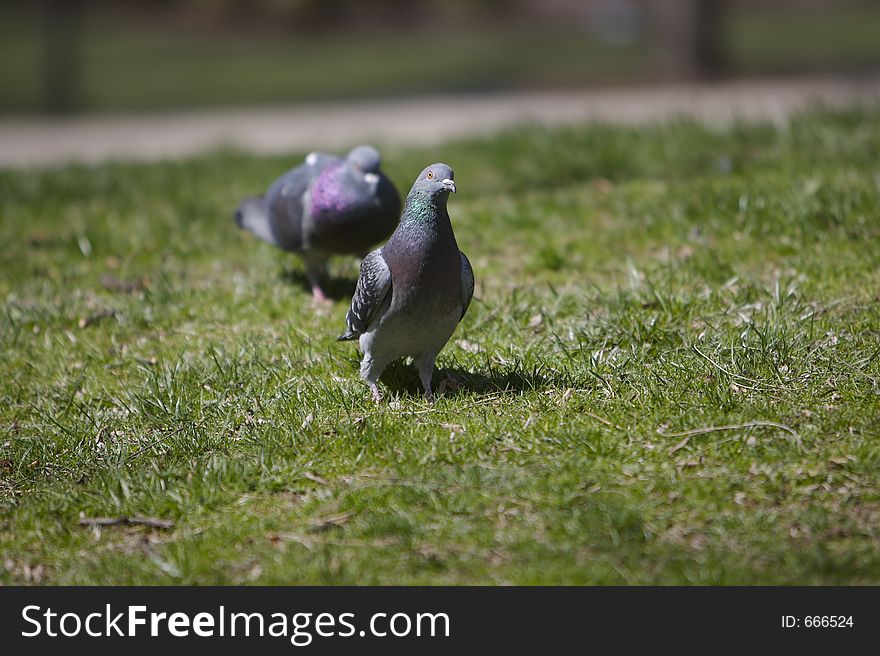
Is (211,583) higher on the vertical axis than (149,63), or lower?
lower

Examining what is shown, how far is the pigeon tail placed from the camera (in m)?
5.45

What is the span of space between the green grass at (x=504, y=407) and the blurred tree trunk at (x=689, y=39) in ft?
15.2

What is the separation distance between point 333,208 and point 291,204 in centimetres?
35

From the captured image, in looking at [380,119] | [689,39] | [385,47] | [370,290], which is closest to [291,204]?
[370,290]

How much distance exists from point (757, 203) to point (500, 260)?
1424 mm

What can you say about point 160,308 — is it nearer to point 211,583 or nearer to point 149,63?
point 211,583

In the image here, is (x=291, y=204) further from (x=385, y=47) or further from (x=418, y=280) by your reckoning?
(x=385, y=47)

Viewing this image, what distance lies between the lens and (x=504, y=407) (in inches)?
152

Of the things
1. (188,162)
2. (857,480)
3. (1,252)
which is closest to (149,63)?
(188,162)

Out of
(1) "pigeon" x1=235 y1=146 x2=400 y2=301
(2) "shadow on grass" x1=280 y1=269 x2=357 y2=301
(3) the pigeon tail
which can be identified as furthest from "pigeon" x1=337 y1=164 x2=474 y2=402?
(3) the pigeon tail

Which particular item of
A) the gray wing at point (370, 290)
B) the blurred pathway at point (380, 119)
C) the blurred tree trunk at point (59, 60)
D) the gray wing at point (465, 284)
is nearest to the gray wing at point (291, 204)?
the gray wing at point (370, 290)

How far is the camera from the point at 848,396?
146 inches

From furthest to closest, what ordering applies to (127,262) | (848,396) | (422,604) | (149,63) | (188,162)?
(149,63), (188,162), (127,262), (848,396), (422,604)

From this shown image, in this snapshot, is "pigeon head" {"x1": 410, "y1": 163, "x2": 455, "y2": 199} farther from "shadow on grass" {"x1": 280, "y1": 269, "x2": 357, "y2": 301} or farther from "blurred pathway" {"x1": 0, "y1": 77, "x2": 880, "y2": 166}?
"blurred pathway" {"x1": 0, "y1": 77, "x2": 880, "y2": 166}
